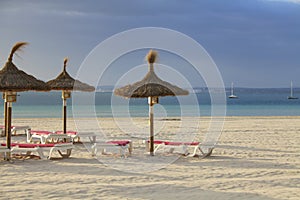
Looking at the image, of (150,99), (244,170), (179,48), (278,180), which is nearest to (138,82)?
(150,99)

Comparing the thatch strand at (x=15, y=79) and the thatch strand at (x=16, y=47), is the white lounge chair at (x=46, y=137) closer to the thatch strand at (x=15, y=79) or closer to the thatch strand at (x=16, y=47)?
the thatch strand at (x=15, y=79)

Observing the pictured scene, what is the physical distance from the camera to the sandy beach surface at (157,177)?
5.81 meters

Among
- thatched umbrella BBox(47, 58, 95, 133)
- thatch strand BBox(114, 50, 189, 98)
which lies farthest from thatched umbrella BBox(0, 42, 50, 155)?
thatched umbrella BBox(47, 58, 95, 133)

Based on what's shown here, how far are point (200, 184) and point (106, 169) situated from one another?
6.32 feet

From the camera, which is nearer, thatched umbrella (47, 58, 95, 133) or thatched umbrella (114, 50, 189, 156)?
thatched umbrella (114, 50, 189, 156)

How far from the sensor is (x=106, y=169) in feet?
25.0

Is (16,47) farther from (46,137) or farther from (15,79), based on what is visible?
(46,137)

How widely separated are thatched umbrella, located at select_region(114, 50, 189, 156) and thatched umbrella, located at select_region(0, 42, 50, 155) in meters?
1.94

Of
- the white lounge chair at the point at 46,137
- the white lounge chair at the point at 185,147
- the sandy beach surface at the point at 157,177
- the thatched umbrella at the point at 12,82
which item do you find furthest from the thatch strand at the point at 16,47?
the white lounge chair at the point at 185,147

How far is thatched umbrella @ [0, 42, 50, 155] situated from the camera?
8289 mm

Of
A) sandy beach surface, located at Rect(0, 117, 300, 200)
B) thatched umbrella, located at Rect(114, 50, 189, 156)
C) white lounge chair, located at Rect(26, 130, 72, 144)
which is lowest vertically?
sandy beach surface, located at Rect(0, 117, 300, 200)

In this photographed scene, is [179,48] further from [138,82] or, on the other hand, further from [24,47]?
[24,47]

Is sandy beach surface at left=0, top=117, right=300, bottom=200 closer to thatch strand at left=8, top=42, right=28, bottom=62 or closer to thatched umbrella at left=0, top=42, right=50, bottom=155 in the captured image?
thatched umbrella at left=0, top=42, right=50, bottom=155

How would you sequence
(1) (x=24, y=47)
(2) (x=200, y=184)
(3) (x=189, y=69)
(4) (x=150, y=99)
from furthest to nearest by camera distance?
(3) (x=189, y=69), (4) (x=150, y=99), (1) (x=24, y=47), (2) (x=200, y=184)
